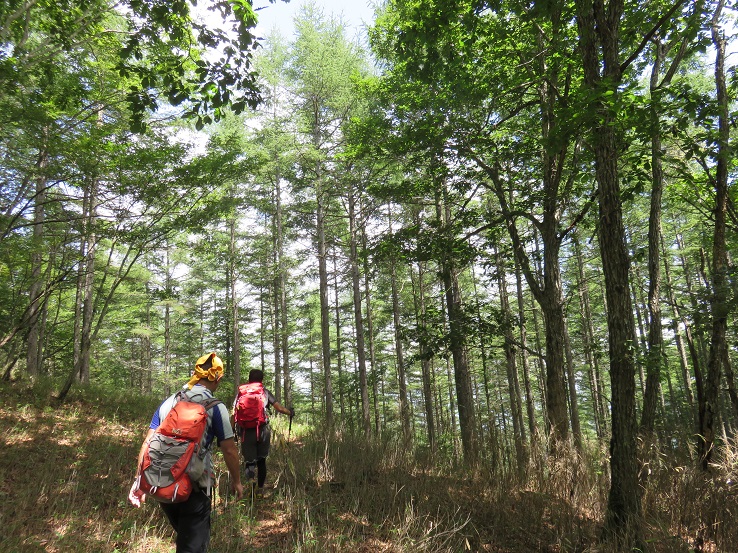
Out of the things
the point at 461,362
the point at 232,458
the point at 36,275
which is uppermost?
the point at 36,275

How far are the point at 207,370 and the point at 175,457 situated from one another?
2.37 ft

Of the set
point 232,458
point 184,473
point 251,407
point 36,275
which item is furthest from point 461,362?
point 36,275

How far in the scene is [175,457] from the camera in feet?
8.96

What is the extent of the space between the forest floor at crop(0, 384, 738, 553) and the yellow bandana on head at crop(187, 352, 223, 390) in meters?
1.75

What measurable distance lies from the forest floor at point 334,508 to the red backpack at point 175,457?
144 cm

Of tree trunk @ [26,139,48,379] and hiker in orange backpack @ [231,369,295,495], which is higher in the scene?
tree trunk @ [26,139,48,379]

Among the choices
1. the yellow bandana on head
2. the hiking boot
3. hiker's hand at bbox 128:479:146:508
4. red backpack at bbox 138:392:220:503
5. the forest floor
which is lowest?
the forest floor

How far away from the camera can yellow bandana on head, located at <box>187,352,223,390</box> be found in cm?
322

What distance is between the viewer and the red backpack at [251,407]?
5.54 metres

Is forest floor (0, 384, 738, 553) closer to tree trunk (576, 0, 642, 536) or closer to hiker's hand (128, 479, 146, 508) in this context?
tree trunk (576, 0, 642, 536)

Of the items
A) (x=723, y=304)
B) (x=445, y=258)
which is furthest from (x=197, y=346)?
(x=723, y=304)

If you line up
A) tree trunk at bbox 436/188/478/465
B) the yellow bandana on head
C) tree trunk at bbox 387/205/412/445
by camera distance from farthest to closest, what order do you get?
tree trunk at bbox 387/205/412/445
tree trunk at bbox 436/188/478/465
the yellow bandana on head

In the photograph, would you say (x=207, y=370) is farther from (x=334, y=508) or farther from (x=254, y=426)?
(x=334, y=508)

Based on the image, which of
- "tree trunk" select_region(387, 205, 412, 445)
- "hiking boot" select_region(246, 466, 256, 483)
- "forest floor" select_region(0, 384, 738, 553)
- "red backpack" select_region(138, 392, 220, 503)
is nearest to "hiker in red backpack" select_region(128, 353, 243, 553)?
"red backpack" select_region(138, 392, 220, 503)
